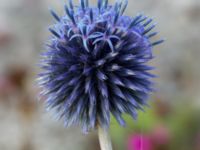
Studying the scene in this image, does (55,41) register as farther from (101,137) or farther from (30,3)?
(30,3)

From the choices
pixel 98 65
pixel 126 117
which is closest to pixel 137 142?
pixel 126 117

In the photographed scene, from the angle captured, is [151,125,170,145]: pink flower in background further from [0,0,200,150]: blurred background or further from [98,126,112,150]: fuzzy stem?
[98,126,112,150]: fuzzy stem

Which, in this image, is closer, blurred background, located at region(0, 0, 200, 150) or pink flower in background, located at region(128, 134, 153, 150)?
pink flower in background, located at region(128, 134, 153, 150)

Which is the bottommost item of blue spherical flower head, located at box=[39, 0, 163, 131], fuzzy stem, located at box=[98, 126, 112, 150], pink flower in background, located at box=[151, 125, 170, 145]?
pink flower in background, located at box=[151, 125, 170, 145]

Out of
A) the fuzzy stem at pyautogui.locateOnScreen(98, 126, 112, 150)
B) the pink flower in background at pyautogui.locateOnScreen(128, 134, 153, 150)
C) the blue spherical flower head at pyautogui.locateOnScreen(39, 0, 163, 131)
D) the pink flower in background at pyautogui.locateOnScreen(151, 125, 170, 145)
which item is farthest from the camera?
the pink flower in background at pyautogui.locateOnScreen(151, 125, 170, 145)

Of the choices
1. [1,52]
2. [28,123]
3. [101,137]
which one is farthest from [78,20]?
[1,52]

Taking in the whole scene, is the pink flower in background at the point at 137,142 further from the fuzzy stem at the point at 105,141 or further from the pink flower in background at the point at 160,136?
the fuzzy stem at the point at 105,141

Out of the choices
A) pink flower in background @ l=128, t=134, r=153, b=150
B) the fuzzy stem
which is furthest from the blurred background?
the fuzzy stem
